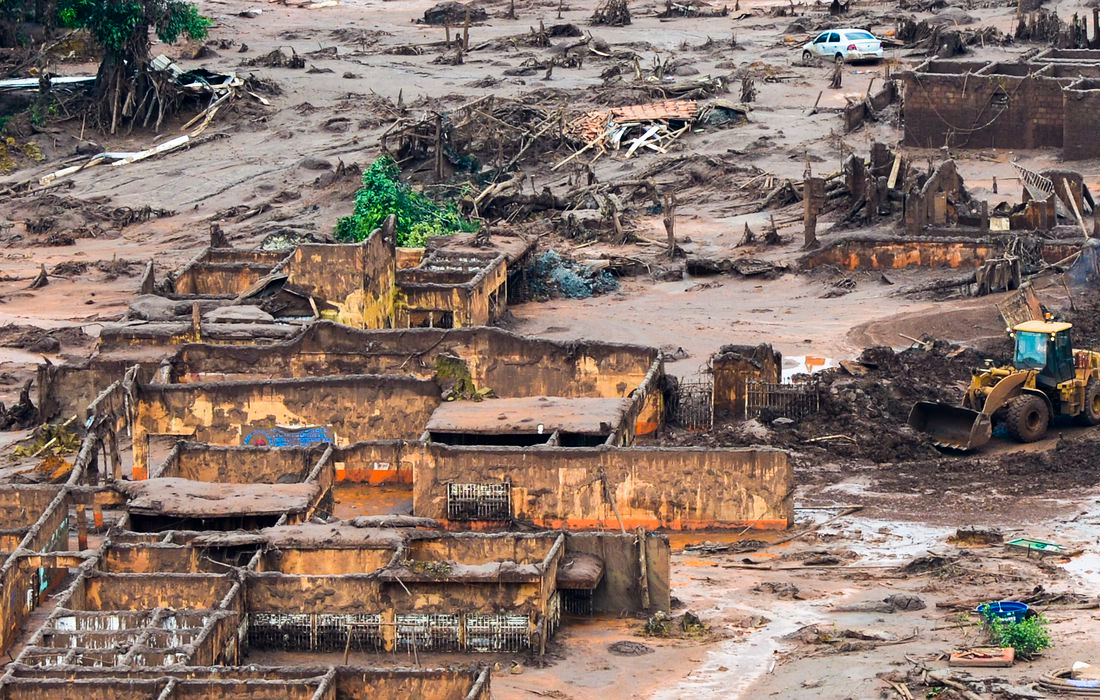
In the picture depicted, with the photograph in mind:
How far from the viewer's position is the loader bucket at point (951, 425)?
32.2m

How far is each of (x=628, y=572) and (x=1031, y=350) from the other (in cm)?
836

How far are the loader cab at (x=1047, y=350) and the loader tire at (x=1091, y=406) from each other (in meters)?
0.36

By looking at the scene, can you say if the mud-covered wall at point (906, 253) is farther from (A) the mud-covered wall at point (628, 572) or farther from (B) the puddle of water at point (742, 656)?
(A) the mud-covered wall at point (628, 572)

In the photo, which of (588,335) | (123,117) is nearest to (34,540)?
(588,335)

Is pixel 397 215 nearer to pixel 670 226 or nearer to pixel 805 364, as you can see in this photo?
pixel 670 226

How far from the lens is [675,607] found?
26906 mm

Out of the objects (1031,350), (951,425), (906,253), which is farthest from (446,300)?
(1031,350)

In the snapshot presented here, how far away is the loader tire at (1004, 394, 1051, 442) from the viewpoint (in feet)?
106

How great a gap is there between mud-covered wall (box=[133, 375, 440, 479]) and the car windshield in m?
7.85

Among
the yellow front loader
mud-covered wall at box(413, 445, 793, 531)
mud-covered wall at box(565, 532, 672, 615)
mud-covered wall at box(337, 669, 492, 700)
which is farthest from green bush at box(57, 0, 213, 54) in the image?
mud-covered wall at box(337, 669, 492, 700)

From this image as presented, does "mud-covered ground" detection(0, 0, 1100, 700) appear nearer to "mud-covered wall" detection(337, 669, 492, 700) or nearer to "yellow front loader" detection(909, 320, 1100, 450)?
"yellow front loader" detection(909, 320, 1100, 450)

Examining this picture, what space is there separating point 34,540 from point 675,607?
736 centimetres

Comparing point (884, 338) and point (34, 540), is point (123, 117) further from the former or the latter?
Result: point (34, 540)

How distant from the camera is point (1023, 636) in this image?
23.8m
